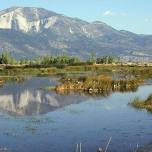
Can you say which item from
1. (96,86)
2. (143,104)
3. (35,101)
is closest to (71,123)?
(143,104)

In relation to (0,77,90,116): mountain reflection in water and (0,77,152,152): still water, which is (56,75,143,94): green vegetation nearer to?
(0,77,90,116): mountain reflection in water

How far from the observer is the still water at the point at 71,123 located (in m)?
38.4

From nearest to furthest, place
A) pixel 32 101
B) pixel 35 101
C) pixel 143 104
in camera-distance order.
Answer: pixel 143 104 → pixel 35 101 → pixel 32 101

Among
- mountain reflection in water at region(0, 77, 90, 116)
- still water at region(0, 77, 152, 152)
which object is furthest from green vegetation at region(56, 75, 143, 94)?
still water at region(0, 77, 152, 152)

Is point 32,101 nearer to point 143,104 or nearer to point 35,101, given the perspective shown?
point 35,101

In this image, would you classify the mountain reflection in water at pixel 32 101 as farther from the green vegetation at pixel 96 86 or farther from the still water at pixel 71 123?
the green vegetation at pixel 96 86

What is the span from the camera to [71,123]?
161ft

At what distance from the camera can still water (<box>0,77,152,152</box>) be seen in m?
38.4

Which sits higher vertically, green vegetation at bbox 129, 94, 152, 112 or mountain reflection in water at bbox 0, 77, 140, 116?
green vegetation at bbox 129, 94, 152, 112

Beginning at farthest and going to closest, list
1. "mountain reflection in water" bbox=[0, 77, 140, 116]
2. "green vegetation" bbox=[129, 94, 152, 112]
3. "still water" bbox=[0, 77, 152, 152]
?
"mountain reflection in water" bbox=[0, 77, 140, 116], "green vegetation" bbox=[129, 94, 152, 112], "still water" bbox=[0, 77, 152, 152]

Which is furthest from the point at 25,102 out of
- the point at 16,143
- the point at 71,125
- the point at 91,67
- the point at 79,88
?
the point at 91,67

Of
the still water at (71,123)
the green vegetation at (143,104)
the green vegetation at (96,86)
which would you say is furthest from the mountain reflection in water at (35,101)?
the green vegetation at (143,104)

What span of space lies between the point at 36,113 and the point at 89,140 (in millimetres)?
19783

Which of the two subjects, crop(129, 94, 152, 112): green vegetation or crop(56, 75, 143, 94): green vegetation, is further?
crop(56, 75, 143, 94): green vegetation
